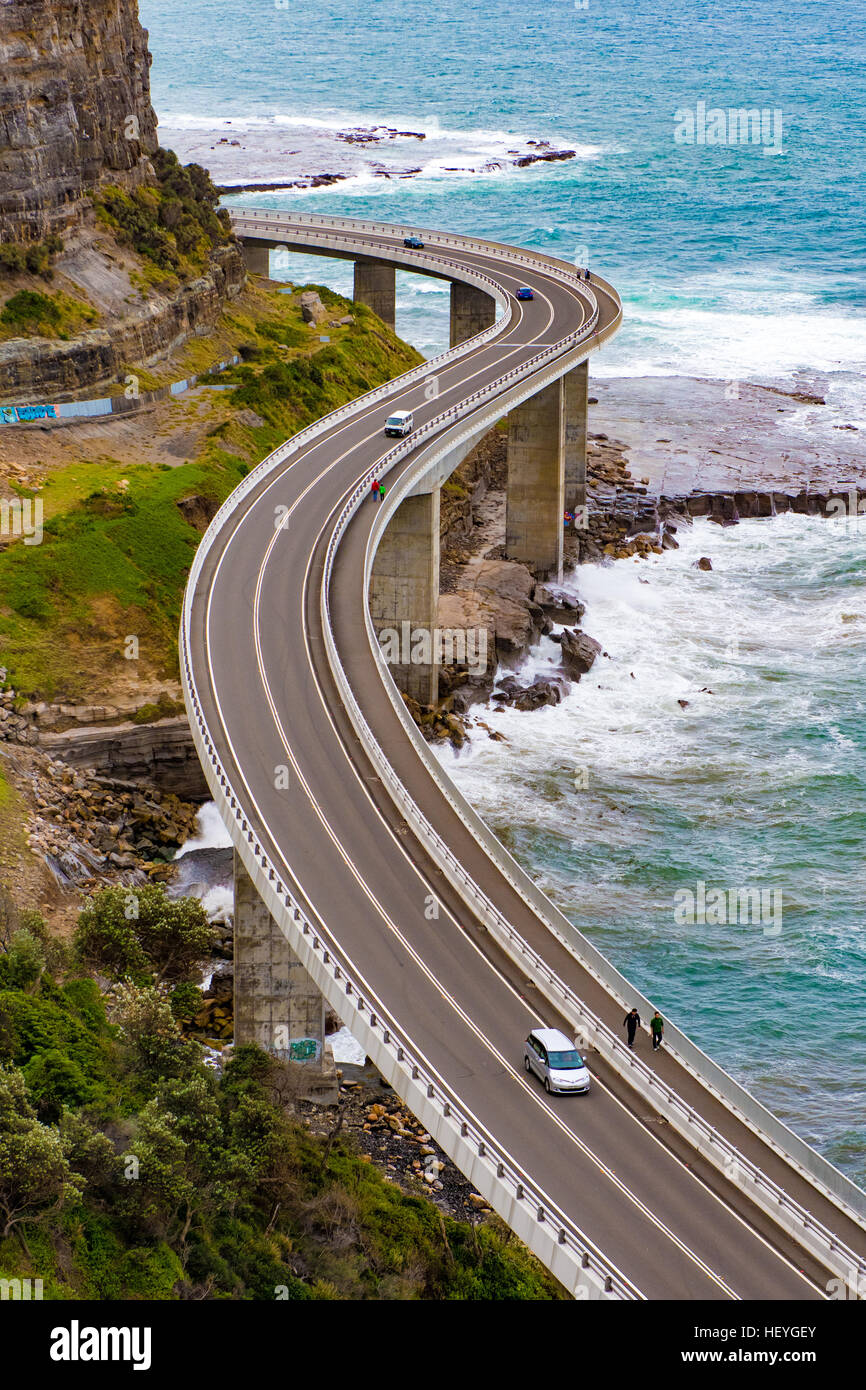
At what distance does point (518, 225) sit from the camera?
597ft

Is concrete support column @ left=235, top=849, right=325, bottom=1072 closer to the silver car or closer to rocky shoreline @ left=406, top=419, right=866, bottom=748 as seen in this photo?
the silver car

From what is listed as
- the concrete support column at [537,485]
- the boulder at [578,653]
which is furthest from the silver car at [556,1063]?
the concrete support column at [537,485]

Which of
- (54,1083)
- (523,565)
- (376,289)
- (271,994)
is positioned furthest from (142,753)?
(376,289)

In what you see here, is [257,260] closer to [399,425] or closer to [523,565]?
[523,565]

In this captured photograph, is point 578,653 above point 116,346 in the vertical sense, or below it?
below

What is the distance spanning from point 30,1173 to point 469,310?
8902 centimetres

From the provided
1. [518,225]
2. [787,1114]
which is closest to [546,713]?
[787,1114]

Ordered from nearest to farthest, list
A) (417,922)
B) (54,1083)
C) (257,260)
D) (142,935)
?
(54,1083)
(417,922)
(142,935)
(257,260)

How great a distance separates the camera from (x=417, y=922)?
47.7 m

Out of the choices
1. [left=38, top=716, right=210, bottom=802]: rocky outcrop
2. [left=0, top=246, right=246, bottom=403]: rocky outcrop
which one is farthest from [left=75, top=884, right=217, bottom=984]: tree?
[left=0, top=246, right=246, bottom=403]: rocky outcrop

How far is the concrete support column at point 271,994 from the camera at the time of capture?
52.8 metres

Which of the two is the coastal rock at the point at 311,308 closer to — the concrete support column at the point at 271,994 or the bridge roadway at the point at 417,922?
the bridge roadway at the point at 417,922

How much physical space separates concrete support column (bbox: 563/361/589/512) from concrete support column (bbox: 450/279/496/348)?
1038 cm

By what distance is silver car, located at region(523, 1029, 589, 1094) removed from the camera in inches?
1604
